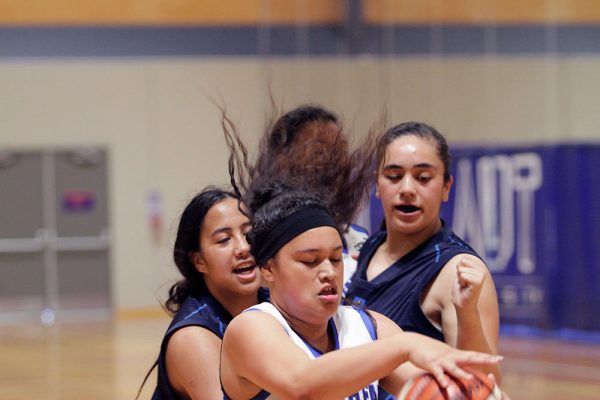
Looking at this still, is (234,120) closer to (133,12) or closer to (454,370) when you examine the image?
(133,12)

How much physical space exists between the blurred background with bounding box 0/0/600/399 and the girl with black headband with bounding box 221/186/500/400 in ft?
20.0

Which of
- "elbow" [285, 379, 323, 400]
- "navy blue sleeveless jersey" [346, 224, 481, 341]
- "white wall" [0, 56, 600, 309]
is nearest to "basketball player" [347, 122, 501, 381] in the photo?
"navy blue sleeveless jersey" [346, 224, 481, 341]

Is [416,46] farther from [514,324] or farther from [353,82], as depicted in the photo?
[514,324]

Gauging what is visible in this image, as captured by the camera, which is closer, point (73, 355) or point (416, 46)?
point (73, 355)

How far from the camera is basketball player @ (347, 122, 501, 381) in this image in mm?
2939

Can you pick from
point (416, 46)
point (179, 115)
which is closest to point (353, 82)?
point (416, 46)

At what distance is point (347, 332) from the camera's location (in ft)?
8.25

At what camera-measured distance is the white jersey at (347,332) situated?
2.39 m

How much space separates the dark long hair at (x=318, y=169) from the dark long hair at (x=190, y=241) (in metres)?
0.09

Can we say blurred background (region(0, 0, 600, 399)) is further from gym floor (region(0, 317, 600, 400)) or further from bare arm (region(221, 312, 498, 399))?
bare arm (region(221, 312, 498, 399))

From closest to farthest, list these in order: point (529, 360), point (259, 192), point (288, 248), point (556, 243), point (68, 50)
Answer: point (288, 248)
point (259, 192)
point (529, 360)
point (556, 243)
point (68, 50)

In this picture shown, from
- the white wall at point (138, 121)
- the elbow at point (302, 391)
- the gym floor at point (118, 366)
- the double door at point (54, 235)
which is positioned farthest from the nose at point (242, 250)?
the double door at point (54, 235)

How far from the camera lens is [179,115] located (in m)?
13.9

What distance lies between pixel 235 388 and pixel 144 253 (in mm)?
11573
